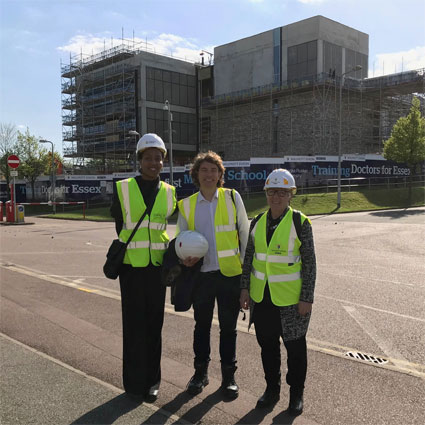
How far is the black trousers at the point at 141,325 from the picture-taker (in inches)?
136

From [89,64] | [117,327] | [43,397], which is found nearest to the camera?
[43,397]

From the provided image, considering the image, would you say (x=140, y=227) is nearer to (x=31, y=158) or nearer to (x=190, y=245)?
(x=190, y=245)

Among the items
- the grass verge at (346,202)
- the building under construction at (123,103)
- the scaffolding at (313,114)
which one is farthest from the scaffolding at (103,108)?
the grass verge at (346,202)

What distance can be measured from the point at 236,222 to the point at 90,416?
1820 millimetres

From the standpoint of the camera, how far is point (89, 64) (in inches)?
2164

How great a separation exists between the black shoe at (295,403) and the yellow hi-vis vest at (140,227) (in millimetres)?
1438

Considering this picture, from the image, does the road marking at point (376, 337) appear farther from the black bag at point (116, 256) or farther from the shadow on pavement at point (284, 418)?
the black bag at point (116, 256)

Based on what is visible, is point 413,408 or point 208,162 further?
point 208,162

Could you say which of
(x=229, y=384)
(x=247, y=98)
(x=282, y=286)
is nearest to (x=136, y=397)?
(x=229, y=384)

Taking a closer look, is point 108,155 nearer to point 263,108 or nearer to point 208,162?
point 263,108

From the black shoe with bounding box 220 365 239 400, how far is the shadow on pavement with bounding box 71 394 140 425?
27.3 inches

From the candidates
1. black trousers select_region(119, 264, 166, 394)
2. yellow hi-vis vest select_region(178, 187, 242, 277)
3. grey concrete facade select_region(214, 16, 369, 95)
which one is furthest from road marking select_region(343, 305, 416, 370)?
grey concrete facade select_region(214, 16, 369, 95)

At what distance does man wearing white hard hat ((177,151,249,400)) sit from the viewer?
351 cm

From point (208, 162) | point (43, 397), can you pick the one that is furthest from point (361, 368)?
point (43, 397)
